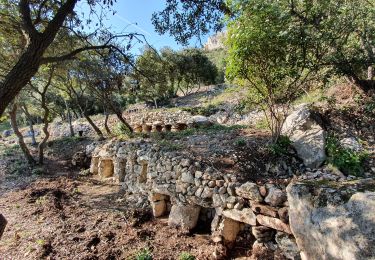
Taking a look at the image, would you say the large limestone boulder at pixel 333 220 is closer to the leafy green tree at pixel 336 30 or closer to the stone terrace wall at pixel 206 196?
the stone terrace wall at pixel 206 196

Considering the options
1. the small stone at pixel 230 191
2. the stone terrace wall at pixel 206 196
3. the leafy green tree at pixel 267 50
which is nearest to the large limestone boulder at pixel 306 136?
the leafy green tree at pixel 267 50

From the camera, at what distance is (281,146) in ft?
23.7

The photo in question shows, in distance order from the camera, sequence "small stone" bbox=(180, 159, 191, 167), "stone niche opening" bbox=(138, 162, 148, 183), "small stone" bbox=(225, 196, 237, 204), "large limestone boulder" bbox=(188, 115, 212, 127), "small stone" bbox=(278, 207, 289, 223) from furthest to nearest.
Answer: "large limestone boulder" bbox=(188, 115, 212, 127), "stone niche opening" bbox=(138, 162, 148, 183), "small stone" bbox=(180, 159, 191, 167), "small stone" bbox=(225, 196, 237, 204), "small stone" bbox=(278, 207, 289, 223)

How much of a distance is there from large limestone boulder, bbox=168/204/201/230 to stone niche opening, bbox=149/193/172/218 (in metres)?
0.65

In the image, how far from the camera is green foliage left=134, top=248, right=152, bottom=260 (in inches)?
184

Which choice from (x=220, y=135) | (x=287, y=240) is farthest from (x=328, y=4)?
(x=287, y=240)

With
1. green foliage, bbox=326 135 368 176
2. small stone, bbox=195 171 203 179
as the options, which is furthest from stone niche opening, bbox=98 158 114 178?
green foliage, bbox=326 135 368 176

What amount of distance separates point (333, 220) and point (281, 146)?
165 inches

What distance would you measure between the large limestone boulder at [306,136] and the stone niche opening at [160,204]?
350cm

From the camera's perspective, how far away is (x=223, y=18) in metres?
5.91

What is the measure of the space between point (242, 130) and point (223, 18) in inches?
174

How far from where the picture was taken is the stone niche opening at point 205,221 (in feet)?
18.9

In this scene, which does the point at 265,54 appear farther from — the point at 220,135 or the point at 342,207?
the point at 342,207

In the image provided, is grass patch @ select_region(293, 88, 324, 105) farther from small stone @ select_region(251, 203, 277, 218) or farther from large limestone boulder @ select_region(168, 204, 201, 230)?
small stone @ select_region(251, 203, 277, 218)
